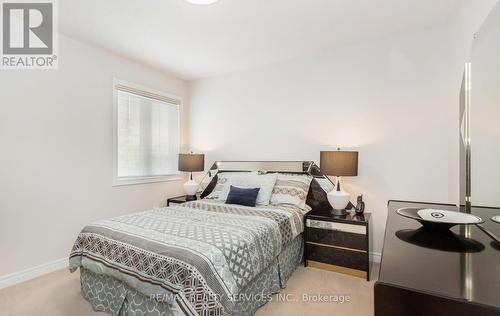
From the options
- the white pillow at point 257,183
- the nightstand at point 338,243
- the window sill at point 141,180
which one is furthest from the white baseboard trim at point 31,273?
the nightstand at point 338,243

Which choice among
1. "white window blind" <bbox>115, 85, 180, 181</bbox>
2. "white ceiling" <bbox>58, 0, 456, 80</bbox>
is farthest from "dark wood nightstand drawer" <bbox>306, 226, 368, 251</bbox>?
"white window blind" <bbox>115, 85, 180, 181</bbox>

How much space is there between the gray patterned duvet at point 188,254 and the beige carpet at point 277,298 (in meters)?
0.21

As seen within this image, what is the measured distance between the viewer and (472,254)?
807 mm

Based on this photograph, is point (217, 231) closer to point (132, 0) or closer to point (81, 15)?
point (132, 0)

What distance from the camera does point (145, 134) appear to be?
12.0ft

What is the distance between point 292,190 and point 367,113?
1.26 metres

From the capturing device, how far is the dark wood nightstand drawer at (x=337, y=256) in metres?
2.47

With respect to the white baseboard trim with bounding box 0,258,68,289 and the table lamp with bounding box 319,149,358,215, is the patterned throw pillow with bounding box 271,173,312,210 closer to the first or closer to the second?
the table lamp with bounding box 319,149,358,215

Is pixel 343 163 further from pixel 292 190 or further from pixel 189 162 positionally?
pixel 189 162

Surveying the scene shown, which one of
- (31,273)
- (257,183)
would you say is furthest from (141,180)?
(257,183)

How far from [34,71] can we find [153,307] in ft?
8.41

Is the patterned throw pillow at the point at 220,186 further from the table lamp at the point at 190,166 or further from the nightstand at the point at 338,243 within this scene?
the nightstand at the point at 338,243

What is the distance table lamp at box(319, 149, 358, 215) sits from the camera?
2.64 meters

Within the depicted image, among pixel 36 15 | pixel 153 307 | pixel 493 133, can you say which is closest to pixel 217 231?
pixel 153 307
